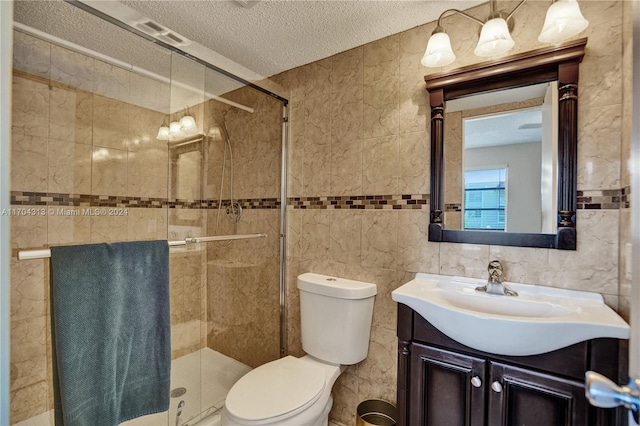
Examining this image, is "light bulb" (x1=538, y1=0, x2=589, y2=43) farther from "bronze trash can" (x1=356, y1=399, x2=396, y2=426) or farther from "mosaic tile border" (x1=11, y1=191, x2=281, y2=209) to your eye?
"bronze trash can" (x1=356, y1=399, x2=396, y2=426)

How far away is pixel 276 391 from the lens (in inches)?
53.4

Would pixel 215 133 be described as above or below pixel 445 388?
above

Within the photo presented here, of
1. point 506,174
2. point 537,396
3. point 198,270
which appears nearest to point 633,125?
point 506,174

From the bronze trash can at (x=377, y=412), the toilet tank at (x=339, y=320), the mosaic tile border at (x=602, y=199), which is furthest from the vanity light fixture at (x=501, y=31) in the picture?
the bronze trash can at (x=377, y=412)

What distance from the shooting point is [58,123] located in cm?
150

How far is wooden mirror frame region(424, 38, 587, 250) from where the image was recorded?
1204 millimetres

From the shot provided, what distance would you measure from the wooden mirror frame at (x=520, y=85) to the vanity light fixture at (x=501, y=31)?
0.07 metres

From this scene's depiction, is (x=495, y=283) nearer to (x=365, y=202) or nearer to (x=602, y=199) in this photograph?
Result: (x=602, y=199)

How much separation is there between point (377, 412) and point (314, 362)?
436mm

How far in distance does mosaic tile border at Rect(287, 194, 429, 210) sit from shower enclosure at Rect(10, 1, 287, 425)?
0.21 m

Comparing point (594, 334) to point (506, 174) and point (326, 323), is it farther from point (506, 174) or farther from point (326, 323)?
point (326, 323)

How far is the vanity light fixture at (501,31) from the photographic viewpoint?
1.11 m

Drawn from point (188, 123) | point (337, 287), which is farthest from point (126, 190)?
point (337, 287)

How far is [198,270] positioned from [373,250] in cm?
114
